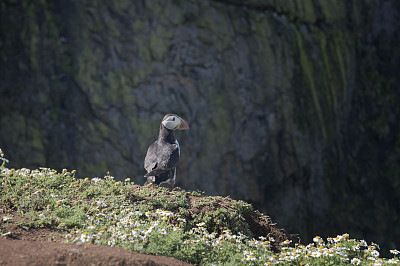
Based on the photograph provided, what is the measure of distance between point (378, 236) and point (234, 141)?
4576 mm

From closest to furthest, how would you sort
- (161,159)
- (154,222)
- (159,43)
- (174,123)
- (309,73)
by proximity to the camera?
(154,222), (161,159), (174,123), (159,43), (309,73)

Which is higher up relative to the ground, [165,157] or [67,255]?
[165,157]

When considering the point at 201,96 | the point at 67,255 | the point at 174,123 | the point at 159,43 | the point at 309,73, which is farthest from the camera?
the point at 309,73

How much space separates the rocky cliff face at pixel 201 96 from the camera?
10320 mm

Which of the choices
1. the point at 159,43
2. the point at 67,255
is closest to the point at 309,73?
the point at 159,43

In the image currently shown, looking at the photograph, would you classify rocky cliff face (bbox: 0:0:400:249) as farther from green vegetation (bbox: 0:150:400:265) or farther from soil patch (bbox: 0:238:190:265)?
soil patch (bbox: 0:238:190:265)

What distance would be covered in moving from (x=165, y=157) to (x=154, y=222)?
5.97 feet

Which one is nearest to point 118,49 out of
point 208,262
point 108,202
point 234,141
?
point 234,141

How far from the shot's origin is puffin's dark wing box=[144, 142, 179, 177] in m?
6.07

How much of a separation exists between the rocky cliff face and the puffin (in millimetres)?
3932

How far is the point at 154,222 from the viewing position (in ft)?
14.5

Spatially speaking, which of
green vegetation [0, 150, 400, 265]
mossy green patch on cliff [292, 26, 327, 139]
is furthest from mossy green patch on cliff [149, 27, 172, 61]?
green vegetation [0, 150, 400, 265]

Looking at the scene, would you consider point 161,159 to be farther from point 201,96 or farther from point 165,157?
point 201,96

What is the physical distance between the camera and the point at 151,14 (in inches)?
420
